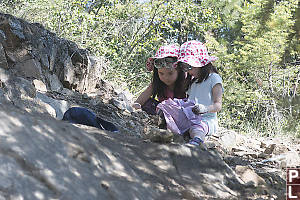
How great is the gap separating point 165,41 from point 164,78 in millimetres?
8571

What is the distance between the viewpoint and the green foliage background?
8875 mm

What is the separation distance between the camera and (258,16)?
121 inches

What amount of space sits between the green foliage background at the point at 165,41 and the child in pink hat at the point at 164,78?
158 inches

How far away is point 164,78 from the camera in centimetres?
409

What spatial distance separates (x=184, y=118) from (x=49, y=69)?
8.19ft

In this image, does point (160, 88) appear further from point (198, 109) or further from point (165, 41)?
point (165, 41)

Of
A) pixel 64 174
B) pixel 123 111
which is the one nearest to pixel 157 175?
pixel 64 174

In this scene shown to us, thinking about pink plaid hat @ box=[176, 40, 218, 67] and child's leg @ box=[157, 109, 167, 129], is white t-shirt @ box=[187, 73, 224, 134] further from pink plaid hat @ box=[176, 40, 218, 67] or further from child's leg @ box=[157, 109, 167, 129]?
child's leg @ box=[157, 109, 167, 129]

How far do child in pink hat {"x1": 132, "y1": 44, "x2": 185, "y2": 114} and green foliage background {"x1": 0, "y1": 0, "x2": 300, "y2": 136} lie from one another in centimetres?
400

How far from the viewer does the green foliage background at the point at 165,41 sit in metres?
8.88

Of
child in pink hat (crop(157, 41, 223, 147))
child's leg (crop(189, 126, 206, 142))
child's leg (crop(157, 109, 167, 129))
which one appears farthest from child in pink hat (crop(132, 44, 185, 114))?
child's leg (crop(189, 126, 206, 142))

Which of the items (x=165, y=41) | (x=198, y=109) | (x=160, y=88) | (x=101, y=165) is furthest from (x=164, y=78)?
(x=165, y=41)

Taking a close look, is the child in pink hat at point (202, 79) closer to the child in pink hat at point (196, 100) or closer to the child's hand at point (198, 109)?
the child in pink hat at point (196, 100)

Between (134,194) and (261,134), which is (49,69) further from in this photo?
(261,134)
